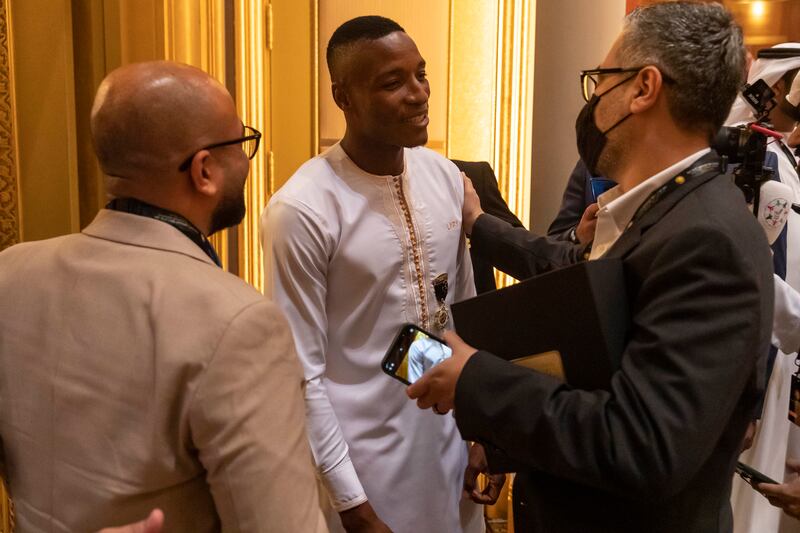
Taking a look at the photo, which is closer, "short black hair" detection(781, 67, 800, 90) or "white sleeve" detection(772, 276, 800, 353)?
"white sleeve" detection(772, 276, 800, 353)

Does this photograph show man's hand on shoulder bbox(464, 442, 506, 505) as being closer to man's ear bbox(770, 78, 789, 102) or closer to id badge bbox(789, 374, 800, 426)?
id badge bbox(789, 374, 800, 426)

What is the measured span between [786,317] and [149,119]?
1944 mm

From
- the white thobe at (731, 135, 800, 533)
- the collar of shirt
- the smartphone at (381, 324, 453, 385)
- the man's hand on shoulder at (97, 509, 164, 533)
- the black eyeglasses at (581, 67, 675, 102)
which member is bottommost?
the white thobe at (731, 135, 800, 533)

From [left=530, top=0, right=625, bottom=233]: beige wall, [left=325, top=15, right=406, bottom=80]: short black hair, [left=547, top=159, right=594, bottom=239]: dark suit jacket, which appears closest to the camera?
[left=325, top=15, right=406, bottom=80]: short black hair

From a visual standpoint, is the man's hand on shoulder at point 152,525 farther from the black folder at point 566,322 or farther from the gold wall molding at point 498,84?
the gold wall molding at point 498,84

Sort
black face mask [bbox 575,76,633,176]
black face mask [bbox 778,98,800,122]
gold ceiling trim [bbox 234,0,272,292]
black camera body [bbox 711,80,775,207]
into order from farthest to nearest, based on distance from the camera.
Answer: gold ceiling trim [bbox 234,0,272,292]
black face mask [bbox 778,98,800,122]
black camera body [bbox 711,80,775,207]
black face mask [bbox 575,76,633,176]

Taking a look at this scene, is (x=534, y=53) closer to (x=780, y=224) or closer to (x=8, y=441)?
(x=780, y=224)

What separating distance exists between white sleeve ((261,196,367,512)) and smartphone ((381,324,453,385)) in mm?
276

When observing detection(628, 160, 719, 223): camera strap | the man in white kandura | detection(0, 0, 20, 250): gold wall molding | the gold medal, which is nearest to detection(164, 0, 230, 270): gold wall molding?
detection(0, 0, 20, 250): gold wall molding

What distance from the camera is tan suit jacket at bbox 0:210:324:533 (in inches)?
40.8

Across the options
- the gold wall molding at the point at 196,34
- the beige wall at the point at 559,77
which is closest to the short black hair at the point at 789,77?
the beige wall at the point at 559,77

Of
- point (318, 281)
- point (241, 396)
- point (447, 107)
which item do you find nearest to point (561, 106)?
point (447, 107)

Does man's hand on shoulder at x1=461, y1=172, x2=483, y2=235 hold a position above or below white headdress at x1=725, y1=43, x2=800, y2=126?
below

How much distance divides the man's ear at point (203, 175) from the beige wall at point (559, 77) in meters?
2.37
